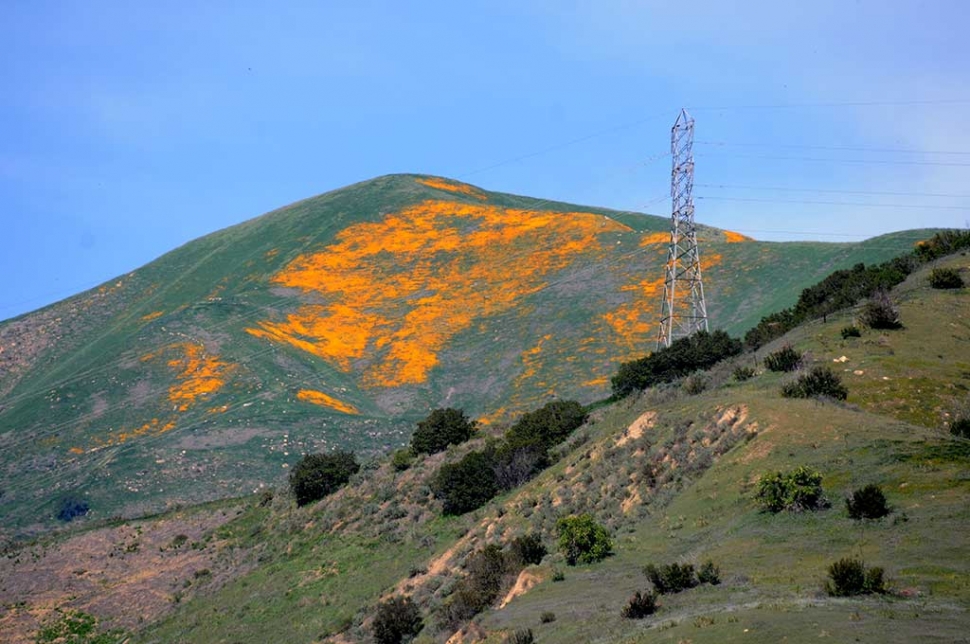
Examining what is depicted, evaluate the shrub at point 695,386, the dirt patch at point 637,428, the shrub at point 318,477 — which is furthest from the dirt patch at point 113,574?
the shrub at point 695,386

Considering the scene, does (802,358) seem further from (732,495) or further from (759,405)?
(732,495)

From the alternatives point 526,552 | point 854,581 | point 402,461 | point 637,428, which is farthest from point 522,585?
point 402,461

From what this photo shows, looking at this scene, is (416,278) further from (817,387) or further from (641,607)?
(641,607)

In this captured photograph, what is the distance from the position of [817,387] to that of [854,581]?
1893cm

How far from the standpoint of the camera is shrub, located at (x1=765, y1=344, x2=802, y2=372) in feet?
136

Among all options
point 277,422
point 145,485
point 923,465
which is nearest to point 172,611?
point 145,485

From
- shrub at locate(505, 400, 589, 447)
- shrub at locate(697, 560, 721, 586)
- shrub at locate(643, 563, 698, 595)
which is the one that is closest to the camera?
shrub at locate(697, 560, 721, 586)

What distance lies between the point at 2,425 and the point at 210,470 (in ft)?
66.6

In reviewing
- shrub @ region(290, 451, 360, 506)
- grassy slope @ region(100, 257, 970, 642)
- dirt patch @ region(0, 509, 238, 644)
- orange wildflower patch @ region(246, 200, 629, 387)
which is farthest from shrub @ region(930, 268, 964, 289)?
orange wildflower patch @ region(246, 200, 629, 387)

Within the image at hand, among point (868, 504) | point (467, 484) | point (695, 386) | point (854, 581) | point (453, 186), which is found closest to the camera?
point (854, 581)

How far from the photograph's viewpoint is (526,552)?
31.5 meters

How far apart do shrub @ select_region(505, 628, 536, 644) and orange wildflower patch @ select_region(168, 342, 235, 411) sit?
5640 cm

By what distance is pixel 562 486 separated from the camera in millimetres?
39469

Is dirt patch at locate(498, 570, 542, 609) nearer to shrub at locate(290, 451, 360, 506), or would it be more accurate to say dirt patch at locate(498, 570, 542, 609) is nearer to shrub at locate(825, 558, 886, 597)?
shrub at locate(825, 558, 886, 597)
